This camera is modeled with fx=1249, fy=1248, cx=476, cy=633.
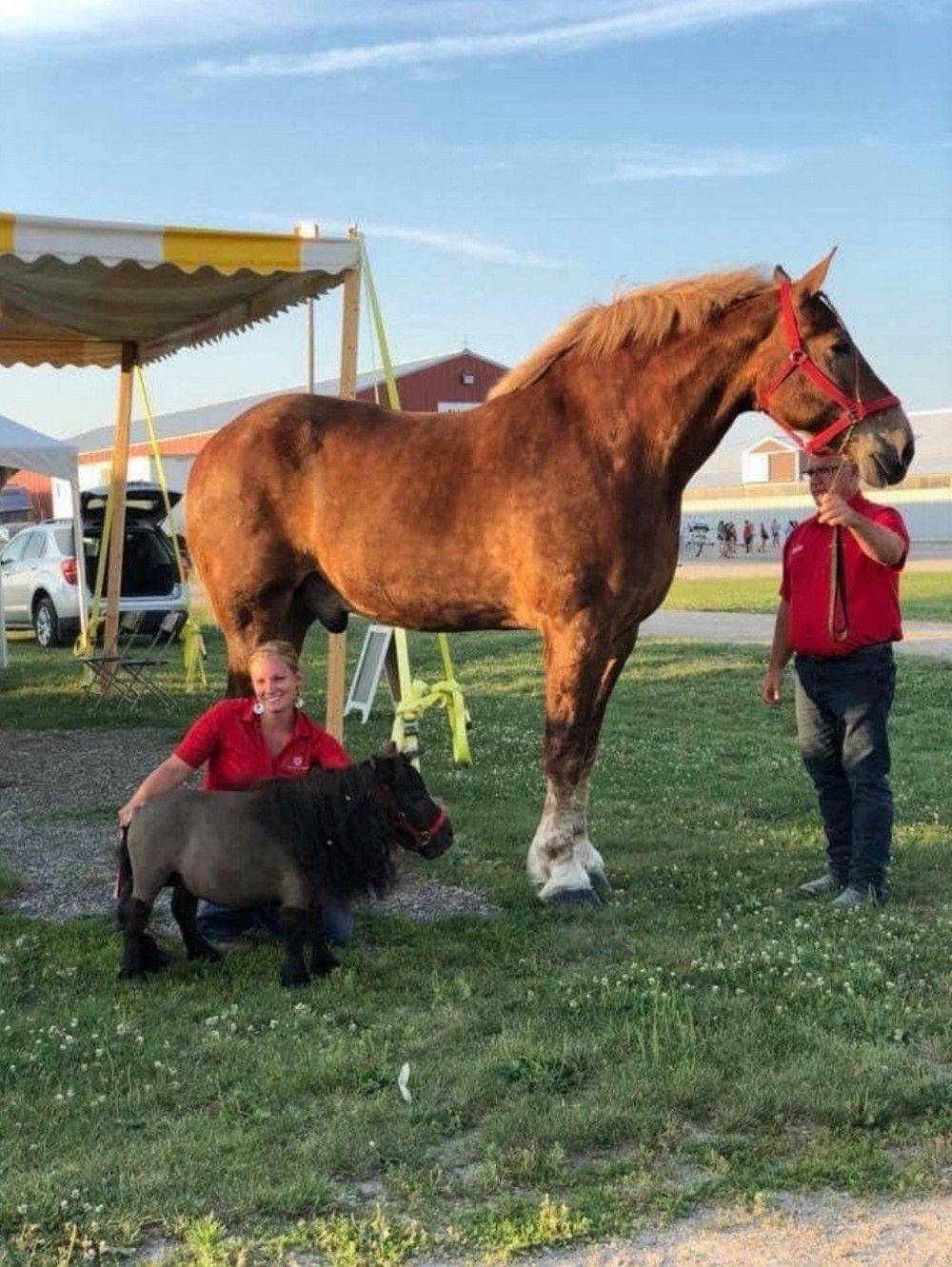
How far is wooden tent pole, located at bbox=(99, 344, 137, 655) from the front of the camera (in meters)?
11.1

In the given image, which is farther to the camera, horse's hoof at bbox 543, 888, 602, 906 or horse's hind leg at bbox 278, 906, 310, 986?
horse's hoof at bbox 543, 888, 602, 906

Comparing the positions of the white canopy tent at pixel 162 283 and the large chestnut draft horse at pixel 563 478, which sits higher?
the white canopy tent at pixel 162 283

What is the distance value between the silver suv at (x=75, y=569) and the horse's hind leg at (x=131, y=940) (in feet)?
36.6

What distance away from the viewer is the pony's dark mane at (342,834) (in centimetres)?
439

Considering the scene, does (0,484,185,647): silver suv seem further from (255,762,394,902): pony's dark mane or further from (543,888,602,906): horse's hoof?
(255,762,394,902): pony's dark mane

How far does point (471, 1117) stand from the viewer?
3.36m

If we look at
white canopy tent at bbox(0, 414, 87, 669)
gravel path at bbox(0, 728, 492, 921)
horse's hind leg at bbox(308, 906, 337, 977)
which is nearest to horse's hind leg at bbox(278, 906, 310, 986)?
horse's hind leg at bbox(308, 906, 337, 977)

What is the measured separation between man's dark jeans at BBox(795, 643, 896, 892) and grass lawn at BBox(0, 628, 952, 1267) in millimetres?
274

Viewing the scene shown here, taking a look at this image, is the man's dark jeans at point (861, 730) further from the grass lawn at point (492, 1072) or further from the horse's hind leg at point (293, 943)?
the horse's hind leg at point (293, 943)

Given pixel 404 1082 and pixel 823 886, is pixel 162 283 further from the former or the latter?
pixel 404 1082

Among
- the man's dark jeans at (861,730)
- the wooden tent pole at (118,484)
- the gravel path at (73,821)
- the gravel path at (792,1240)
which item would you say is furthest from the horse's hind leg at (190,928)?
the wooden tent pole at (118,484)

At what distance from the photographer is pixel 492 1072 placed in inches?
141

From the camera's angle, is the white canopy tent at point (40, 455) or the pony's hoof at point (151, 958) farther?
the white canopy tent at point (40, 455)

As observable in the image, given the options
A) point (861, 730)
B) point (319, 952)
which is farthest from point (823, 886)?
point (319, 952)
